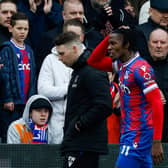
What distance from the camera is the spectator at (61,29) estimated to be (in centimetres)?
1015

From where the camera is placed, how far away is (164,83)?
9.45 meters

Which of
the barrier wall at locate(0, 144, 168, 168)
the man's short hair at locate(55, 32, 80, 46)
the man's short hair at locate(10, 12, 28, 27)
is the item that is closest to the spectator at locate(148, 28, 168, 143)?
the barrier wall at locate(0, 144, 168, 168)

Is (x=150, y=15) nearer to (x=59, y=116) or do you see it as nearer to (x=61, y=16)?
(x=61, y=16)

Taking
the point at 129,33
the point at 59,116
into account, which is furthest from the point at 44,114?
the point at 129,33

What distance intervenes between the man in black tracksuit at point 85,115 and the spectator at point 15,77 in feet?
7.89

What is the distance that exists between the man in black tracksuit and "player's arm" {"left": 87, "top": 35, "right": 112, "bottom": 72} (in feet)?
0.31

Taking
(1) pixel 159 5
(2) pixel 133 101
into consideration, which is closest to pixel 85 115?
(2) pixel 133 101

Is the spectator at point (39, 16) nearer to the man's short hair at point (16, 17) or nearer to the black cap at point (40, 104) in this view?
the man's short hair at point (16, 17)

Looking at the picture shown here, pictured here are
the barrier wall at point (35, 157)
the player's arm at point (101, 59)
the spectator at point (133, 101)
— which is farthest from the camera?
the barrier wall at point (35, 157)

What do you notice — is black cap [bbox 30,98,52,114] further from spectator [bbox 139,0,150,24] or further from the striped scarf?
spectator [bbox 139,0,150,24]

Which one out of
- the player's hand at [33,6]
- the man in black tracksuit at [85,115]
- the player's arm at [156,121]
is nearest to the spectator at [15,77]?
the player's hand at [33,6]

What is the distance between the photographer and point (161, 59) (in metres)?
9.64

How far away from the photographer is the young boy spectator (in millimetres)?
9336

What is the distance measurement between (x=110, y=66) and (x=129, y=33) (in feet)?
1.83
